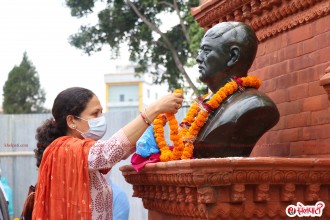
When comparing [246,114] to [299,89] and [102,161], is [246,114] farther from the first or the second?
[102,161]

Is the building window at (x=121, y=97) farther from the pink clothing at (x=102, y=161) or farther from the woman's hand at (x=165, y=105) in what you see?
the woman's hand at (x=165, y=105)

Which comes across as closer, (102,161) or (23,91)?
(102,161)

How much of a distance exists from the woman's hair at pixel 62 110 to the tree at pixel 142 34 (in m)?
11.0

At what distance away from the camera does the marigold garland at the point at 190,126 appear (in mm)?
3166

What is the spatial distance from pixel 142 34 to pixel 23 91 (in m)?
14.5

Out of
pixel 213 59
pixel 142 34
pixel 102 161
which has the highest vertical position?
pixel 142 34

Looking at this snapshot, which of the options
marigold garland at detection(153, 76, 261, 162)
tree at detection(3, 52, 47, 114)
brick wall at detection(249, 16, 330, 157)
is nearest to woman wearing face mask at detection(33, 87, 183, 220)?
marigold garland at detection(153, 76, 261, 162)

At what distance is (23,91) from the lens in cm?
2806

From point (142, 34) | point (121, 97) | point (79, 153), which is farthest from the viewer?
point (121, 97)

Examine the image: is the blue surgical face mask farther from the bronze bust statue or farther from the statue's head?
the statue's head

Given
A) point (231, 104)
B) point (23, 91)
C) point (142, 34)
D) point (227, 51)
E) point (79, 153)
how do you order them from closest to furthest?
point (79, 153)
point (231, 104)
point (227, 51)
point (142, 34)
point (23, 91)

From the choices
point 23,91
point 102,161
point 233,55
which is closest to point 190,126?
point 233,55

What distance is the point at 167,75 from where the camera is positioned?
619 inches

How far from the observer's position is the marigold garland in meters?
3.17
